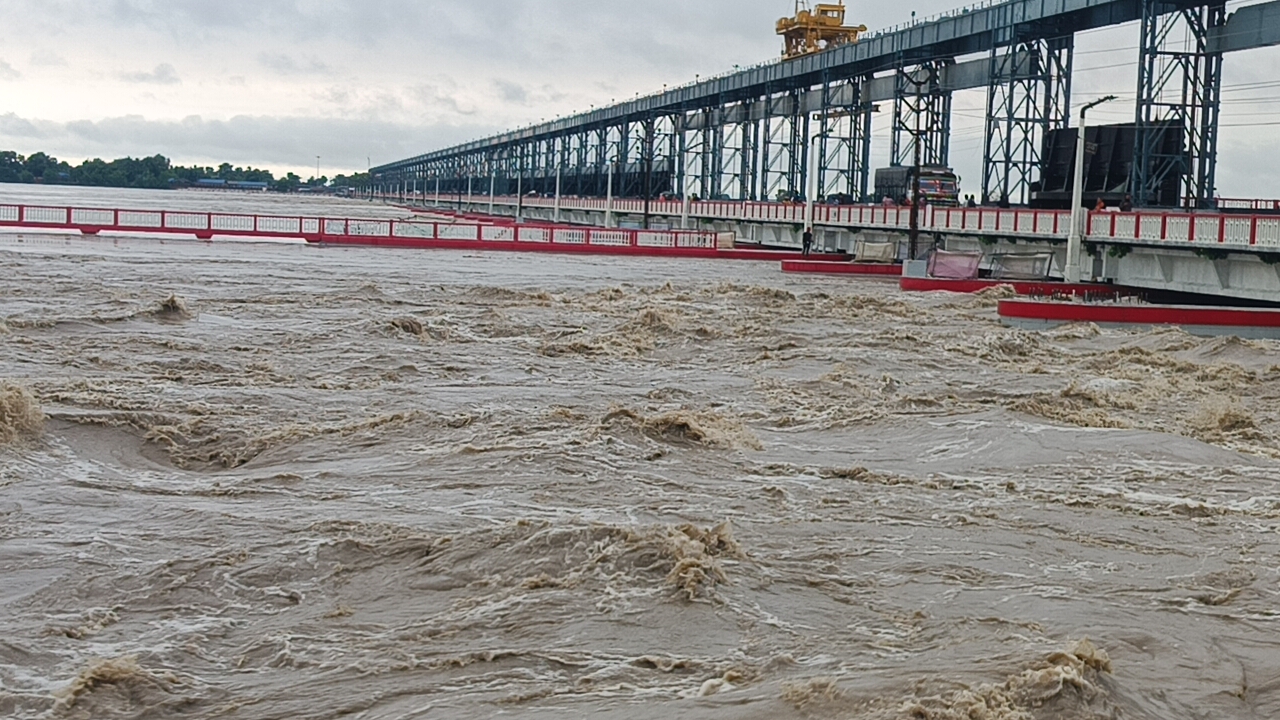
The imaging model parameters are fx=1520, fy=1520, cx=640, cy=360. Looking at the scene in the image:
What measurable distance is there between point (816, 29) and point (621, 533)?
97.7 m

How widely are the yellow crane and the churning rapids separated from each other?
275ft

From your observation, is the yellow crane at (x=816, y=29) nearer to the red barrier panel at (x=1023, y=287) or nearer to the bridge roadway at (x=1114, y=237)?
the bridge roadway at (x=1114, y=237)

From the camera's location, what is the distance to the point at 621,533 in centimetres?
1059

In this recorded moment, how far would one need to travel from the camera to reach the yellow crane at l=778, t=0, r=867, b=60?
10475cm

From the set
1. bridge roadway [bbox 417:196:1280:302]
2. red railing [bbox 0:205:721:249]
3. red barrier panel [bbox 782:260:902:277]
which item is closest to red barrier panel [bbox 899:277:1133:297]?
bridge roadway [bbox 417:196:1280:302]

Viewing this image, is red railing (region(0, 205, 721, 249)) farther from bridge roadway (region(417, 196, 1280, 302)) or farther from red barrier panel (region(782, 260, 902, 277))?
red barrier panel (region(782, 260, 902, 277))

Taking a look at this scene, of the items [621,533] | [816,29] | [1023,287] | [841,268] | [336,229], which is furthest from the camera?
[816,29]

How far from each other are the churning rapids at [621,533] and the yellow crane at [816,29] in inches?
3305

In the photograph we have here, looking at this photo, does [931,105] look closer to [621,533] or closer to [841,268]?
[841,268]

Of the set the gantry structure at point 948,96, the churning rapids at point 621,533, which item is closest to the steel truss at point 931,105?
the gantry structure at point 948,96

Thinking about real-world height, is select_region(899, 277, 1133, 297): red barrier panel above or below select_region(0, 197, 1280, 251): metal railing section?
below

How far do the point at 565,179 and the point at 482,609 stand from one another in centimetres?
14200

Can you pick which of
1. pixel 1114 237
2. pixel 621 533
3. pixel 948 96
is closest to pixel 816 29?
pixel 948 96

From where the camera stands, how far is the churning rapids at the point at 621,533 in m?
7.83
